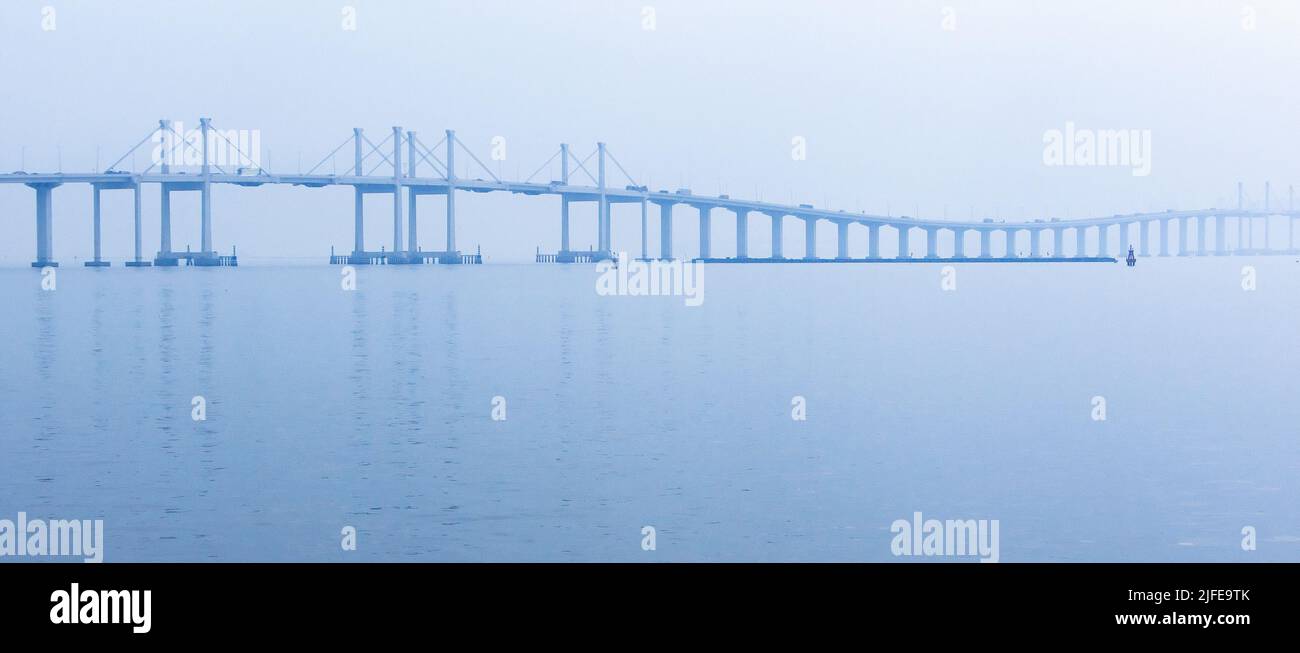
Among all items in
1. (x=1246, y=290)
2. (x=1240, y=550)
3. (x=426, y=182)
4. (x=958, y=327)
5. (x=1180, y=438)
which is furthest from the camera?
(x=426, y=182)

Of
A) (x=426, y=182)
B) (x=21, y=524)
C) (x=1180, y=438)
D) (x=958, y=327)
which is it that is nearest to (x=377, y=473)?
(x=21, y=524)

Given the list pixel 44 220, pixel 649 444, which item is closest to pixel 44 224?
pixel 44 220

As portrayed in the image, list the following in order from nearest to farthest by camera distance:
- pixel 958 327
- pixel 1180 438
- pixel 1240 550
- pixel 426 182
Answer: pixel 1240 550 < pixel 1180 438 < pixel 958 327 < pixel 426 182

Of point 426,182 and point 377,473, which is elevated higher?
point 426,182
